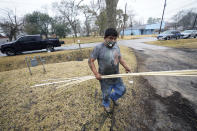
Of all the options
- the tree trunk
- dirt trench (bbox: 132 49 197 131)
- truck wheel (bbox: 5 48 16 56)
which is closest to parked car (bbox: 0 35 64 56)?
truck wheel (bbox: 5 48 16 56)

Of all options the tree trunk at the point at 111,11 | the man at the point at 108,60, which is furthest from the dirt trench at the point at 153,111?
the tree trunk at the point at 111,11

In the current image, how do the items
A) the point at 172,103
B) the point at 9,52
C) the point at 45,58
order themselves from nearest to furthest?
the point at 172,103 < the point at 45,58 < the point at 9,52

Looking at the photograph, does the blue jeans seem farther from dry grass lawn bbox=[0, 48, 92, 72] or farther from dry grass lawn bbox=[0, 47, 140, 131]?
dry grass lawn bbox=[0, 48, 92, 72]

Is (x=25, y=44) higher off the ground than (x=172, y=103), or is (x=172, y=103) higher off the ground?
(x=25, y=44)

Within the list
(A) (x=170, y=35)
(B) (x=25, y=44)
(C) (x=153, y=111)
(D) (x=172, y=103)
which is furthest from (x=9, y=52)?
(A) (x=170, y=35)

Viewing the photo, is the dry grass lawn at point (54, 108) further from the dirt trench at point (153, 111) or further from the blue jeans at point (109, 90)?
the blue jeans at point (109, 90)

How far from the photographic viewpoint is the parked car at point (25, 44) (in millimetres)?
8211

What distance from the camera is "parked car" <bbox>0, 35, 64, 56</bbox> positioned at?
8.21 meters

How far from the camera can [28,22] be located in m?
29.1

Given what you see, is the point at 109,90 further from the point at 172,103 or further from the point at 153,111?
the point at 172,103

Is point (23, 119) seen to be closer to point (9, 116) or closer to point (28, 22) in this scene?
point (9, 116)

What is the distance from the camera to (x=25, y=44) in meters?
8.60

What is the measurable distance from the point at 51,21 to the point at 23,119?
39.2 metres

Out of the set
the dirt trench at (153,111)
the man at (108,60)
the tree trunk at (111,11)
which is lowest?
the dirt trench at (153,111)
